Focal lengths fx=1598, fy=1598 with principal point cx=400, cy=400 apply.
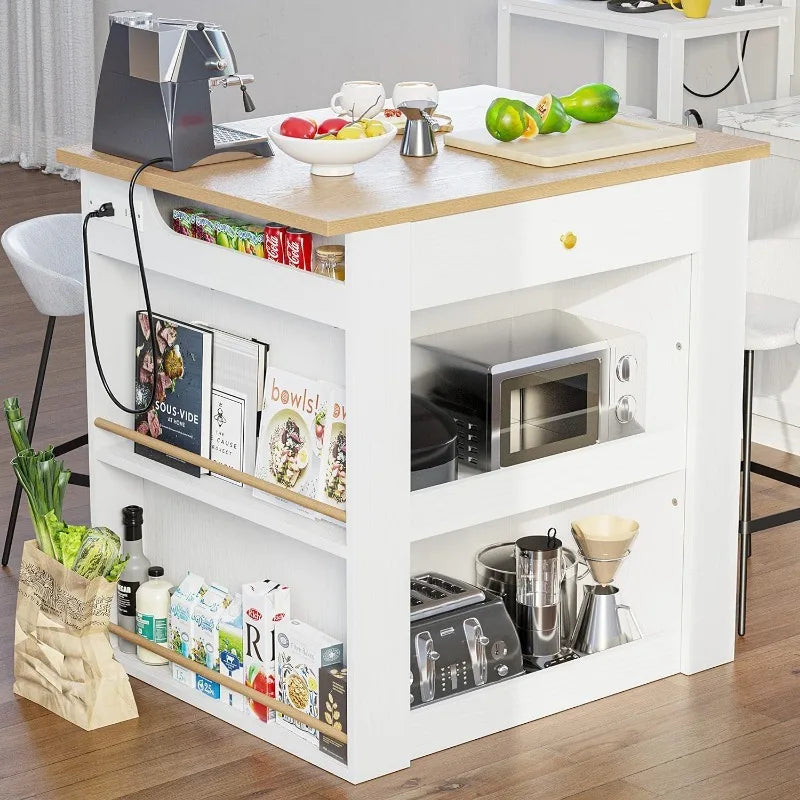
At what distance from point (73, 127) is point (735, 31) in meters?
3.87

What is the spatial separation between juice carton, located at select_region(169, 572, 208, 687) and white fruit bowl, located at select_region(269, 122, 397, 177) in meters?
0.82

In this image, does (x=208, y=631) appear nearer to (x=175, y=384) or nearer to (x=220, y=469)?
(x=220, y=469)

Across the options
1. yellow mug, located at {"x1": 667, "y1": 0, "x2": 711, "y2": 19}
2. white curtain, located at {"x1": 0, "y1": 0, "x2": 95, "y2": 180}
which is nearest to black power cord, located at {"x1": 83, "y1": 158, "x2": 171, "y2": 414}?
yellow mug, located at {"x1": 667, "y1": 0, "x2": 711, "y2": 19}

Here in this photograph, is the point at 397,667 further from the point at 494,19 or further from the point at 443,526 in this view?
the point at 494,19

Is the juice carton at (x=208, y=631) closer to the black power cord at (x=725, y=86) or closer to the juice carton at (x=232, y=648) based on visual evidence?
the juice carton at (x=232, y=648)

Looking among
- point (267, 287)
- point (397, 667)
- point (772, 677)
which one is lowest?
point (772, 677)

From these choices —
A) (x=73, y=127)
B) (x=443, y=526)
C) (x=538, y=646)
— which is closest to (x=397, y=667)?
(x=443, y=526)

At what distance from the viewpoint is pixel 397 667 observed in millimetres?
2672

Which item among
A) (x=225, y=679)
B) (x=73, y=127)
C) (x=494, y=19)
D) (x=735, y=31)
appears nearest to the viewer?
(x=225, y=679)

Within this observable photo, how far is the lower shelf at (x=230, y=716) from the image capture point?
2.75 metres

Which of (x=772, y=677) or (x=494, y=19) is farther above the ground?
(x=494, y=19)

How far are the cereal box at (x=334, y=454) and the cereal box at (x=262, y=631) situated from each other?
0.79 ft

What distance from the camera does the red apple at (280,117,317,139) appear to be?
110 inches

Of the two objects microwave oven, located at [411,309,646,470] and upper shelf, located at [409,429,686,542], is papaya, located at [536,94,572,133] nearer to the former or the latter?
microwave oven, located at [411,309,646,470]
